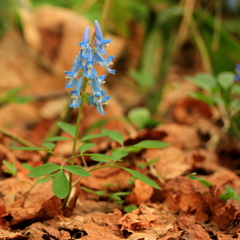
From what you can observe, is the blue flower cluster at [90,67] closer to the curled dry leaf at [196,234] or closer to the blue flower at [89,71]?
the blue flower at [89,71]

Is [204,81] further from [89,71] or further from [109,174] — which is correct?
[89,71]

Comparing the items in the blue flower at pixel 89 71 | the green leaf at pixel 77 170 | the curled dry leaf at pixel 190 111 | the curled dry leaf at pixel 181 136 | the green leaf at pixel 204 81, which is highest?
the green leaf at pixel 204 81

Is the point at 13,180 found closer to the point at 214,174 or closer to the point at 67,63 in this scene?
the point at 214,174

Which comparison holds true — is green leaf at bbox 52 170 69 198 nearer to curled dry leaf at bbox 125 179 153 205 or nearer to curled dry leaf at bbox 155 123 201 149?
curled dry leaf at bbox 125 179 153 205

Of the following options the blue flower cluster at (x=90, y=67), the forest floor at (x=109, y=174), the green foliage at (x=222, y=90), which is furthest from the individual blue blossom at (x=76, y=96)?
the green foliage at (x=222, y=90)

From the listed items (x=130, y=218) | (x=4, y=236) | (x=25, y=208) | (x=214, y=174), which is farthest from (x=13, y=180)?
(x=214, y=174)
